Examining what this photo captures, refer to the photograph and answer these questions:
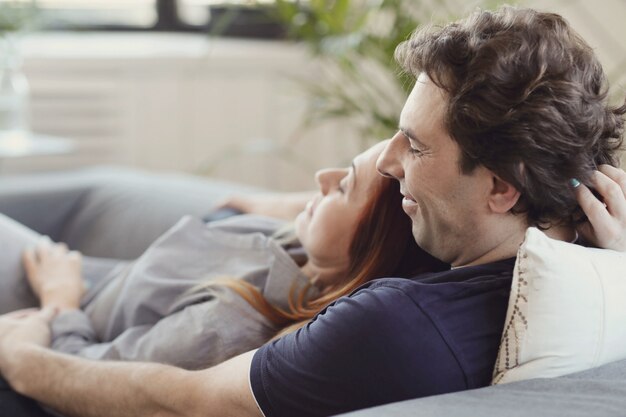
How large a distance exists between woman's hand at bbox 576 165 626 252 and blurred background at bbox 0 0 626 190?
1871mm

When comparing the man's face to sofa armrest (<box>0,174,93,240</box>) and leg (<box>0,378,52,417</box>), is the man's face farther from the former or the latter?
sofa armrest (<box>0,174,93,240</box>)

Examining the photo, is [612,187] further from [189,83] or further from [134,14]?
[134,14]

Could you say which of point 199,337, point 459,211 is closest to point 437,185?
point 459,211

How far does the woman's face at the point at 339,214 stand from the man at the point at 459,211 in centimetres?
26

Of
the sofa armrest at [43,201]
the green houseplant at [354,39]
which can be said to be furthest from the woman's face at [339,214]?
the sofa armrest at [43,201]

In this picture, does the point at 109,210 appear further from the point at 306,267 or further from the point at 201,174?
the point at 201,174

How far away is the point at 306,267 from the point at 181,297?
9.0 inches

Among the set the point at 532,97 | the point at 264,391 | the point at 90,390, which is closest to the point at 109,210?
the point at 90,390

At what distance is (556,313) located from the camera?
1138 mm

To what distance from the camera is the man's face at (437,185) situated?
1239mm

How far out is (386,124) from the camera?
8.32 ft

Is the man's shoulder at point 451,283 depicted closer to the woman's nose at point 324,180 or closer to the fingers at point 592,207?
the fingers at point 592,207

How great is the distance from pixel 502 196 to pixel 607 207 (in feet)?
0.52

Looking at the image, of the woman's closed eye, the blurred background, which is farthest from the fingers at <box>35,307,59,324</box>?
the blurred background
